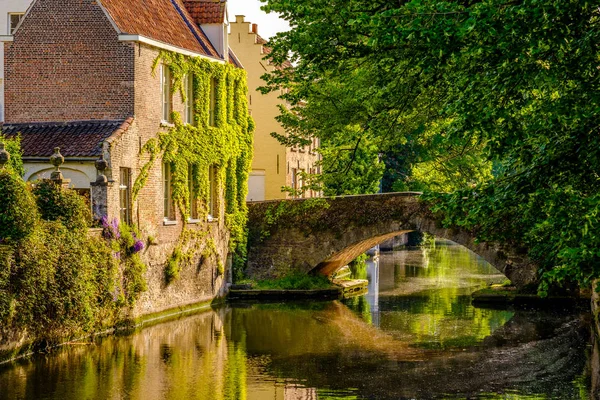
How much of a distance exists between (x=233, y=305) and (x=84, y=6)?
28.1 feet

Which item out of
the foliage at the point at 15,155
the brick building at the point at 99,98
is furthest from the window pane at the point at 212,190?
the foliage at the point at 15,155

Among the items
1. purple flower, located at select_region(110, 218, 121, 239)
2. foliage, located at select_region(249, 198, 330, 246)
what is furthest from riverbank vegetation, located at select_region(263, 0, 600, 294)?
foliage, located at select_region(249, 198, 330, 246)

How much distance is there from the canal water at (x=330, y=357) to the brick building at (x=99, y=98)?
101 inches

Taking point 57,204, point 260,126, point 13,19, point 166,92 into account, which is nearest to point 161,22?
point 166,92

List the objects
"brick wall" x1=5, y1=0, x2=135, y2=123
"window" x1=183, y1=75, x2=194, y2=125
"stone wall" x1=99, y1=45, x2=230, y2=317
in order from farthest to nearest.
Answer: "window" x1=183, y1=75, x2=194, y2=125
"brick wall" x1=5, y1=0, x2=135, y2=123
"stone wall" x1=99, y1=45, x2=230, y2=317

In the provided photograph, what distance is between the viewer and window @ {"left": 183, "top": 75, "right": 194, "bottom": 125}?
973 inches

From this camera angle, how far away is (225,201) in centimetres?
2747

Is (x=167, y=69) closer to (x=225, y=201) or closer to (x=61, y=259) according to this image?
(x=225, y=201)

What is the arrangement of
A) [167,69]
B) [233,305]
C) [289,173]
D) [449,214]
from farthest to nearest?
[289,173], [233,305], [167,69], [449,214]

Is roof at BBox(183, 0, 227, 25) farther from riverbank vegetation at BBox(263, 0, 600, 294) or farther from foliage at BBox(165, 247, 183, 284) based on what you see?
riverbank vegetation at BBox(263, 0, 600, 294)

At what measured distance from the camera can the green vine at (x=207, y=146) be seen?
23734mm

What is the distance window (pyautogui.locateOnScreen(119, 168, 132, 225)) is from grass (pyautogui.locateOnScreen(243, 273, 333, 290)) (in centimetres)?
708

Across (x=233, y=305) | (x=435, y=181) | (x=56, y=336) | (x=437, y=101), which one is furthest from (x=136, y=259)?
(x=435, y=181)

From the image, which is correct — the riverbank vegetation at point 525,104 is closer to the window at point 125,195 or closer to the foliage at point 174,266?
the window at point 125,195
